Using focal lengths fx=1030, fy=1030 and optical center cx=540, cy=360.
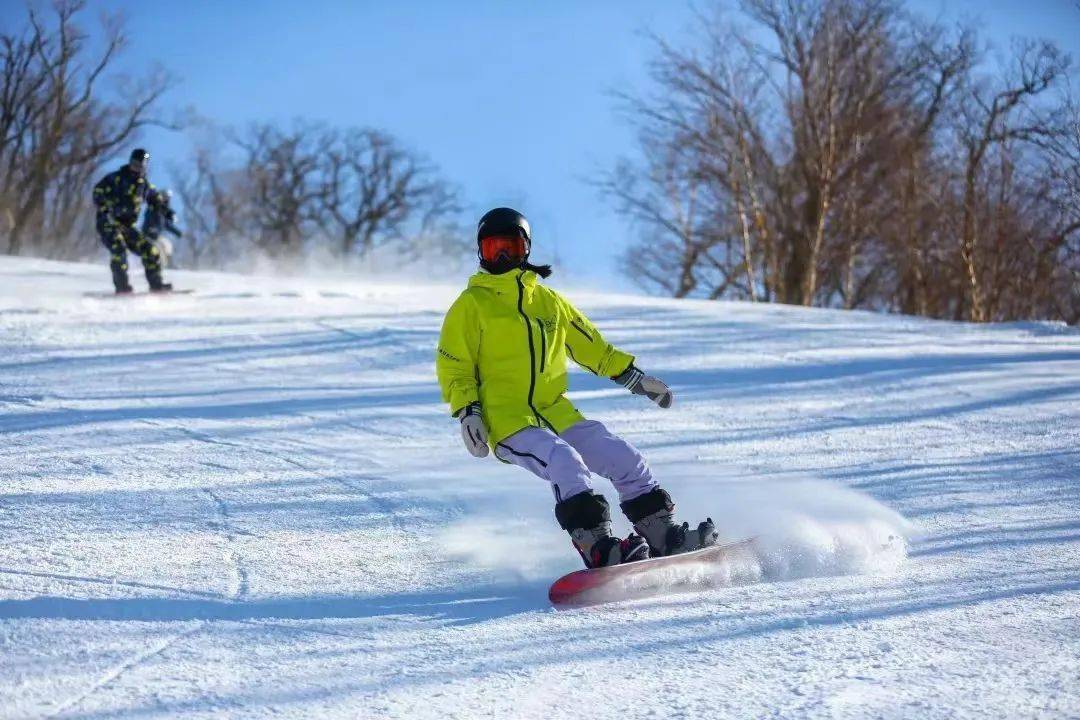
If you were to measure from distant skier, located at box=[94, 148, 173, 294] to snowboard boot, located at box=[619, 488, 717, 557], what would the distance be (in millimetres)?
9263

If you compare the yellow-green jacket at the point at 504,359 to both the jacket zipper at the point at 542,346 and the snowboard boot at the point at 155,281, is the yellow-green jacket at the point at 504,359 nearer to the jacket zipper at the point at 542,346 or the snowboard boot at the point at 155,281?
the jacket zipper at the point at 542,346

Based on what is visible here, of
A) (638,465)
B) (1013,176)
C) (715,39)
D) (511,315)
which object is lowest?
(638,465)

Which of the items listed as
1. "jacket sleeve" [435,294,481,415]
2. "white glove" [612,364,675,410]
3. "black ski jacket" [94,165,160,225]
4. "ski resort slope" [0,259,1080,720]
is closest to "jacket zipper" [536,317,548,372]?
"jacket sleeve" [435,294,481,415]

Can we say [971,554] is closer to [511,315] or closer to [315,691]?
[511,315]

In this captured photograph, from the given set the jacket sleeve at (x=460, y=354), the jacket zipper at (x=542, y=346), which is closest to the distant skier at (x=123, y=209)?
the jacket sleeve at (x=460, y=354)

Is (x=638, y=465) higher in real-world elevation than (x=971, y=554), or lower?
higher

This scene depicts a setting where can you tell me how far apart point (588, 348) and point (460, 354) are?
73cm

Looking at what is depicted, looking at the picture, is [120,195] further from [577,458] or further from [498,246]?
[577,458]

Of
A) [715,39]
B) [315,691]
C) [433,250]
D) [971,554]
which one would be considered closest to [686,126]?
[715,39]

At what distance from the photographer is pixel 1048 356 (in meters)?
9.91

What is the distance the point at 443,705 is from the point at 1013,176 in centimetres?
2070

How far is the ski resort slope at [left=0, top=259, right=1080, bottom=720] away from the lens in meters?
2.73

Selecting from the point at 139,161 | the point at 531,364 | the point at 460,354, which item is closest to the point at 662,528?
the point at 531,364

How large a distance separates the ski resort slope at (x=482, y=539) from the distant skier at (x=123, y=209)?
2526 millimetres
